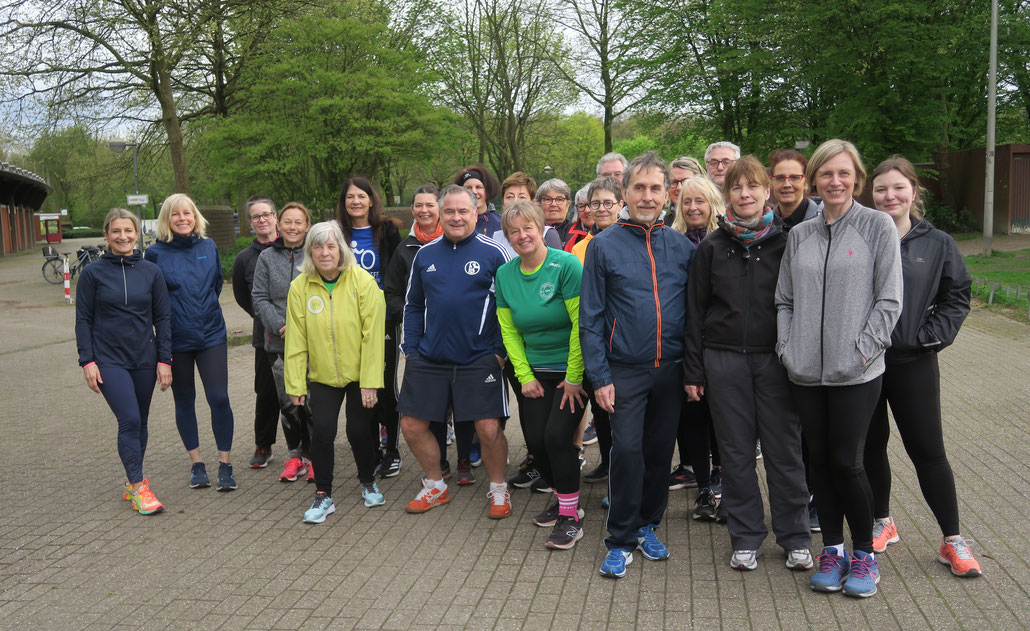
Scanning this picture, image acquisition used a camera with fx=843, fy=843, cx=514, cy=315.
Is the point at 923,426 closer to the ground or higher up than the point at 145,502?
higher up

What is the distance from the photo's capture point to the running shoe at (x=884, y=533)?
4352 millimetres

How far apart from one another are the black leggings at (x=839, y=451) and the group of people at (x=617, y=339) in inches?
0.4

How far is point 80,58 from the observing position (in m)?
20.8

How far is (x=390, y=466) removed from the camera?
6133mm

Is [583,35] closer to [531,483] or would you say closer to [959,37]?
[959,37]

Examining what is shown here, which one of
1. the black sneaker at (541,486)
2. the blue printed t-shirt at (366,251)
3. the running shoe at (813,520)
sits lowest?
the black sneaker at (541,486)

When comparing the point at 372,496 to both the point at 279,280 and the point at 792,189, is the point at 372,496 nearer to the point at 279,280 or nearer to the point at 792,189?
the point at 279,280

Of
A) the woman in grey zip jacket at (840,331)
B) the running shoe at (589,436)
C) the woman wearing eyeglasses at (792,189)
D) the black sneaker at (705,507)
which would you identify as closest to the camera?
the woman in grey zip jacket at (840,331)

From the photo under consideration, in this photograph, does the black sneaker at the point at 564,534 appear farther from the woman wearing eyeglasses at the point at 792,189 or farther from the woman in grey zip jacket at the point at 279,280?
the woman in grey zip jacket at the point at 279,280

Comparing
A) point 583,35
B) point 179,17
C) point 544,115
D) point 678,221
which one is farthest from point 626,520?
point 544,115

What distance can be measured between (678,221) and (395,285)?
1988mm

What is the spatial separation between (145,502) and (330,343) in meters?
1.59

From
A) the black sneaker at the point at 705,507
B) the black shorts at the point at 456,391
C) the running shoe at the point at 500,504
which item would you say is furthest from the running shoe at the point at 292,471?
A: the black sneaker at the point at 705,507

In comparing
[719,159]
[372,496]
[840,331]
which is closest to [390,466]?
[372,496]
